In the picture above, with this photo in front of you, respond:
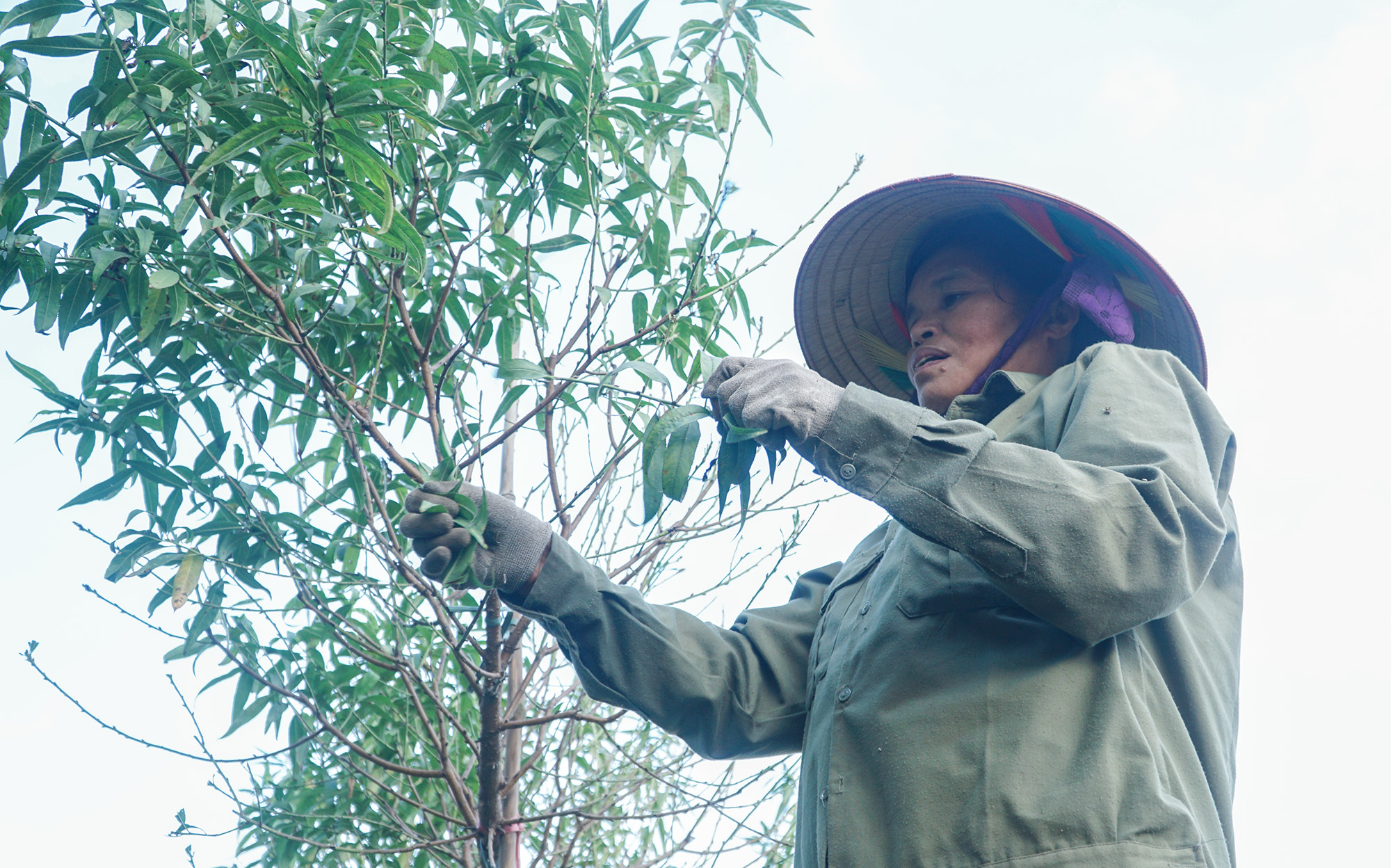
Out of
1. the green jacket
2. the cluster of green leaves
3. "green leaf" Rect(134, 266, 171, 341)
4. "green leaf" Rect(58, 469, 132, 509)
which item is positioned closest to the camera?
the green jacket

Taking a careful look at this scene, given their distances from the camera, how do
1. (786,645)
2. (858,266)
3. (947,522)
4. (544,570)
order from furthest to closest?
(858,266) < (786,645) < (544,570) < (947,522)

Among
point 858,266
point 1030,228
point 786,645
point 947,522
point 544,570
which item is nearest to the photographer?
point 947,522

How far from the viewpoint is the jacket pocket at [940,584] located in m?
1.52

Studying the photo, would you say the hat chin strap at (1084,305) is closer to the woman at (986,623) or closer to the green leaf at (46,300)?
the woman at (986,623)

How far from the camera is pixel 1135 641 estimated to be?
4.91 feet

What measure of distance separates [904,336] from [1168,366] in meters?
0.79

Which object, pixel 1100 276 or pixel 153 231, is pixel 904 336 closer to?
pixel 1100 276

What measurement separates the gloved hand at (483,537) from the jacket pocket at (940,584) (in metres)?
0.54

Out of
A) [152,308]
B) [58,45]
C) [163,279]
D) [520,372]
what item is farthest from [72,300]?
[520,372]

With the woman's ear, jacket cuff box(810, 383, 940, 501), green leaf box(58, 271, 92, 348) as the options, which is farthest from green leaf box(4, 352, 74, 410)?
the woman's ear

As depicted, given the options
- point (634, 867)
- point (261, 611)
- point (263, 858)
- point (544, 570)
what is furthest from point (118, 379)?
point (634, 867)

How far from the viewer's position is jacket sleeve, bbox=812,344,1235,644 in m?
1.37

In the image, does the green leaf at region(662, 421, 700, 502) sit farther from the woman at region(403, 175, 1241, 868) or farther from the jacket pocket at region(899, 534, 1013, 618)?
the jacket pocket at region(899, 534, 1013, 618)

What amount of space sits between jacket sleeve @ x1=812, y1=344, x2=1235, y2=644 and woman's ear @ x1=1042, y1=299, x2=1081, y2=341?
22.9 inches
